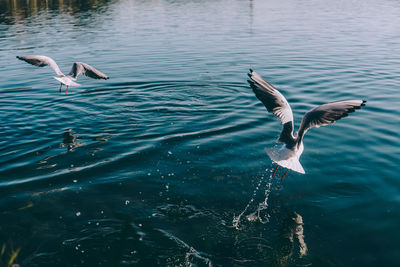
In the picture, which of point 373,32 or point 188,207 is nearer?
point 188,207

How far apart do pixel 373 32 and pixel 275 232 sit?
2911cm

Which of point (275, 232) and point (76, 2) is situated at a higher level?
point (76, 2)

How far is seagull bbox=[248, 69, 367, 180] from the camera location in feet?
25.4

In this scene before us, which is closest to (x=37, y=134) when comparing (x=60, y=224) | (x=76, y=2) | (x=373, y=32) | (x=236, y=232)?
(x=60, y=224)

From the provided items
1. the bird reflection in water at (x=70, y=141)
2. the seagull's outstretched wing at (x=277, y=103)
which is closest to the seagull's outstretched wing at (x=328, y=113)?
the seagull's outstretched wing at (x=277, y=103)

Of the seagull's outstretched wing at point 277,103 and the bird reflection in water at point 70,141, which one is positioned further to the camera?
the bird reflection in water at point 70,141

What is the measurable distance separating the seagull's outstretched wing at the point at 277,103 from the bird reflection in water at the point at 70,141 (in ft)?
18.3

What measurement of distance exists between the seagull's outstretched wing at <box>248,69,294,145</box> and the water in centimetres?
130

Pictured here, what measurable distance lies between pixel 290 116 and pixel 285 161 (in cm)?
109

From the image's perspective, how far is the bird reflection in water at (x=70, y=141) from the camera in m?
10.7

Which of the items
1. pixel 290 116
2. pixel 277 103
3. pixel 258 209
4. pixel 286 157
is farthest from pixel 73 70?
pixel 258 209

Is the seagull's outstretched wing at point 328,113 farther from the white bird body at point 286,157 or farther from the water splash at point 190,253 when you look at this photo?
the water splash at point 190,253

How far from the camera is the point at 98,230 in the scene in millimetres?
6980

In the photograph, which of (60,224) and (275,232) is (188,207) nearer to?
(275,232)
